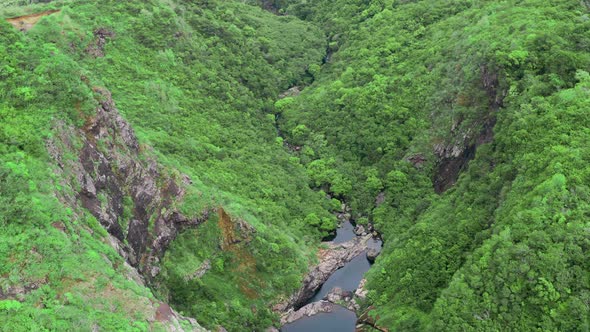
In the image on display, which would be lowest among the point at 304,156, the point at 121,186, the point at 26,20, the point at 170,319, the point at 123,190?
the point at 304,156

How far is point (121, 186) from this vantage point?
205 feet

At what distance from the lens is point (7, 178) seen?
47.7 meters

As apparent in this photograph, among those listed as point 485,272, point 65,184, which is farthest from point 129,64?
point 485,272

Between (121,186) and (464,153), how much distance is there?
172ft

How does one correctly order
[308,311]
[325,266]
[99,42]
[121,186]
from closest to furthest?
[121,186], [308,311], [325,266], [99,42]

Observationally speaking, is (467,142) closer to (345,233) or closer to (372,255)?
(372,255)

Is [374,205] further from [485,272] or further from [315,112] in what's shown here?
[485,272]

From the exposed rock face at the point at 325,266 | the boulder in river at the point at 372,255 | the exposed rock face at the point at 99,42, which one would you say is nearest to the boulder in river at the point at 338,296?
the exposed rock face at the point at 325,266

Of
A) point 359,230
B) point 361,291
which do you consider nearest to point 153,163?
point 361,291

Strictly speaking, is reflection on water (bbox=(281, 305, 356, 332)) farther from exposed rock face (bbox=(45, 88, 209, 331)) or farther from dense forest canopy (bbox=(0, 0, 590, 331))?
exposed rock face (bbox=(45, 88, 209, 331))

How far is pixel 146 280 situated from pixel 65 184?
1386 centimetres

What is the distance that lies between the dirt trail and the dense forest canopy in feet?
7.09

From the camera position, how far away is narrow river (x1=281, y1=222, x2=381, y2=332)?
72500mm

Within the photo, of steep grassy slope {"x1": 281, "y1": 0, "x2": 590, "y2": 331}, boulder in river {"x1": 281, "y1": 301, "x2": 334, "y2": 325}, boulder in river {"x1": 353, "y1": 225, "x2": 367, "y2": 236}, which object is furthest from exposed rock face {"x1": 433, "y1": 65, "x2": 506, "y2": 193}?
boulder in river {"x1": 281, "y1": 301, "x2": 334, "y2": 325}
